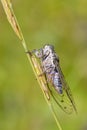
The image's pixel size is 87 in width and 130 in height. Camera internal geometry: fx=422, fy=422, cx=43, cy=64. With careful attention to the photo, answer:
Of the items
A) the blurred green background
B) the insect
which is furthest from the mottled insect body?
the blurred green background

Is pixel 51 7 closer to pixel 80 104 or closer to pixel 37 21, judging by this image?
pixel 37 21

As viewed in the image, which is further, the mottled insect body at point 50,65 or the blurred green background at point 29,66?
the blurred green background at point 29,66

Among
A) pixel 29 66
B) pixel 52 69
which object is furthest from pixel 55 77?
pixel 29 66

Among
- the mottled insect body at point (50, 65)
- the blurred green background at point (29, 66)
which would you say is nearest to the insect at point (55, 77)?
the mottled insect body at point (50, 65)

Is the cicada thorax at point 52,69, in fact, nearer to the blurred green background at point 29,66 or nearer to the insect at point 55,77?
the insect at point 55,77

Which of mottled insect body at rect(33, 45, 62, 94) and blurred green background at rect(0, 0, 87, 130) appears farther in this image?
blurred green background at rect(0, 0, 87, 130)

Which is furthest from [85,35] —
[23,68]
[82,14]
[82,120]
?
[82,120]

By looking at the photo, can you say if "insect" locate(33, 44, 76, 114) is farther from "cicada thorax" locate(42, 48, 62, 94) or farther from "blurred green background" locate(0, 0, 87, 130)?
"blurred green background" locate(0, 0, 87, 130)

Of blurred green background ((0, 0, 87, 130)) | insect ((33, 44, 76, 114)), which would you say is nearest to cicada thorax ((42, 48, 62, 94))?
insect ((33, 44, 76, 114))
